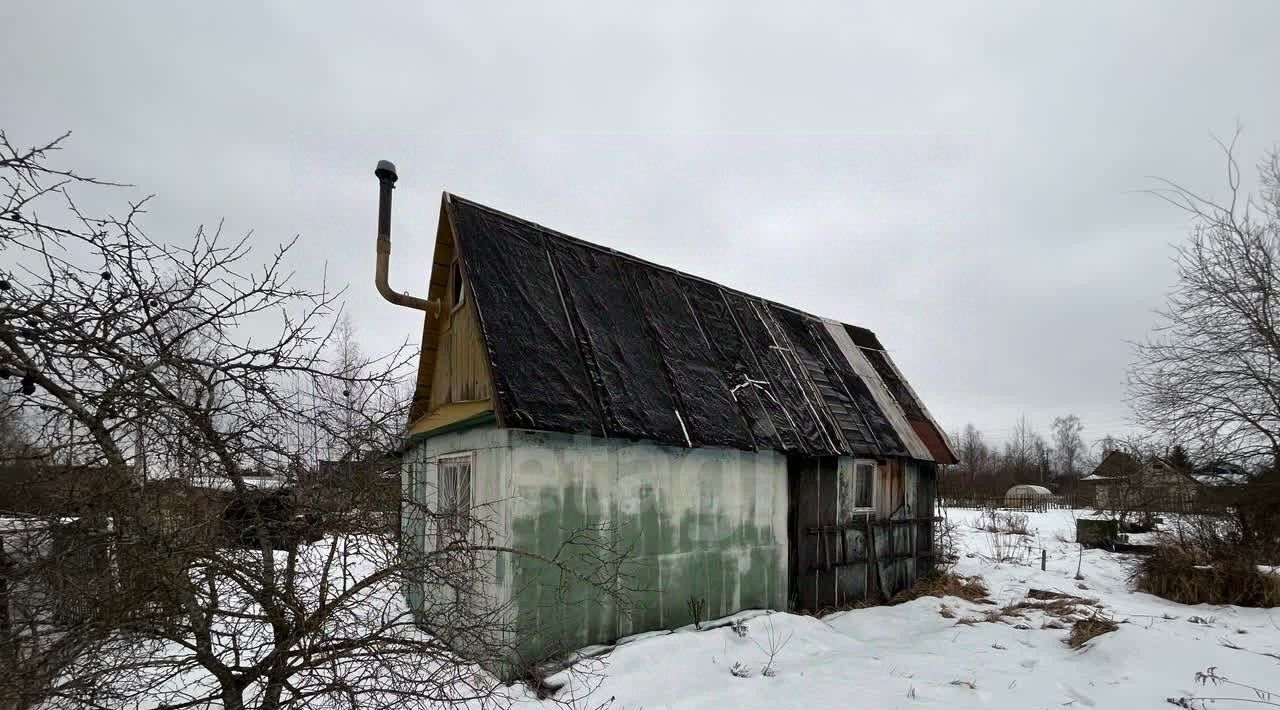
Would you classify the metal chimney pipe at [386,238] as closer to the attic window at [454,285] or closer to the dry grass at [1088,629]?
the attic window at [454,285]

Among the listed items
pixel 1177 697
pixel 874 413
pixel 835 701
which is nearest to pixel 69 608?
pixel 835 701

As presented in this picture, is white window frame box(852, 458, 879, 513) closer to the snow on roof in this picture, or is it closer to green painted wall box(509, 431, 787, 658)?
green painted wall box(509, 431, 787, 658)

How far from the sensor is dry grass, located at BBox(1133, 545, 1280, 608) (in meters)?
10.3

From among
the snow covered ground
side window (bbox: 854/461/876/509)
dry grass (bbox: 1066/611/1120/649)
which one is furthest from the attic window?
dry grass (bbox: 1066/611/1120/649)

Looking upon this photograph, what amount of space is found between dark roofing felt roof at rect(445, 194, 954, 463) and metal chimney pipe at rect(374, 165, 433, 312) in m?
1.14

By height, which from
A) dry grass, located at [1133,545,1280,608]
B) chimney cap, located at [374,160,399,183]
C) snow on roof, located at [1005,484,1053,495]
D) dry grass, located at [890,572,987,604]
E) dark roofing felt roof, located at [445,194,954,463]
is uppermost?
chimney cap, located at [374,160,399,183]

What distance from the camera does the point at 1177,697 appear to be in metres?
5.96

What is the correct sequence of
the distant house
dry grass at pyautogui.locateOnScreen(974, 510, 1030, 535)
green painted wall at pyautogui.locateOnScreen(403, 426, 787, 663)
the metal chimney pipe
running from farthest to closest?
1. dry grass at pyautogui.locateOnScreen(974, 510, 1030, 535)
2. the distant house
3. the metal chimney pipe
4. green painted wall at pyautogui.locateOnScreen(403, 426, 787, 663)

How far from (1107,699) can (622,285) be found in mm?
7591

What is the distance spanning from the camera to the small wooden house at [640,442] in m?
6.59

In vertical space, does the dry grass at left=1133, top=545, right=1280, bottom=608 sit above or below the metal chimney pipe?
below

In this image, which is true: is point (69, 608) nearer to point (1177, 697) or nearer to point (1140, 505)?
point (1177, 697)

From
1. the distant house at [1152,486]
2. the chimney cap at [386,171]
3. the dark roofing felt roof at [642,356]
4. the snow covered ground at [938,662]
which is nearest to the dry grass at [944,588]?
the snow covered ground at [938,662]

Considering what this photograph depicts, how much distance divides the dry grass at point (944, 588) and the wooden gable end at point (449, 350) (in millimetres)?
8141
